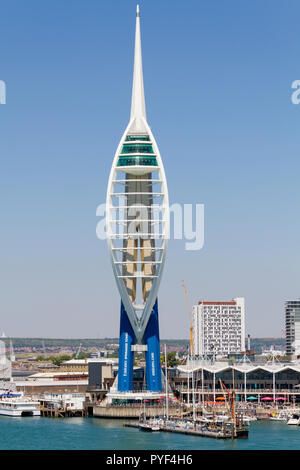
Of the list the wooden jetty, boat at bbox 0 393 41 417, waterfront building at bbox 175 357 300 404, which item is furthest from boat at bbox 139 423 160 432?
waterfront building at bbox 175 357 300 404

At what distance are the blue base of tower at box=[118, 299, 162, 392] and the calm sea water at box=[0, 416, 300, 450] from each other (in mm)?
7588

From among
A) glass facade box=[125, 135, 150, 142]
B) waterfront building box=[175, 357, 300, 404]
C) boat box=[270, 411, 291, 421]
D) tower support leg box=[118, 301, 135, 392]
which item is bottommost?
boat box=[270, 411, 291, 421]

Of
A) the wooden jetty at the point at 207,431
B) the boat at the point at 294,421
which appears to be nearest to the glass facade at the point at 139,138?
the wooden jetty at the point at 207,431

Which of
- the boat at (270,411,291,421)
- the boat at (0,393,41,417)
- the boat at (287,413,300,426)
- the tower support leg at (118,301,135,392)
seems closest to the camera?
the boat at (287,413,300,426)

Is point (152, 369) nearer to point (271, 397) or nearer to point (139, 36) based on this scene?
point (271, 397)

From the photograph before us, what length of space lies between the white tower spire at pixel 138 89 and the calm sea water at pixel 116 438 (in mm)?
25258

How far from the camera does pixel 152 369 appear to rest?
77.8 metres

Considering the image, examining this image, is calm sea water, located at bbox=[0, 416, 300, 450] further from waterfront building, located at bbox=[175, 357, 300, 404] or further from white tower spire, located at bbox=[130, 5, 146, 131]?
white tower spire, located at bbox=[130, 5, 146, 131]

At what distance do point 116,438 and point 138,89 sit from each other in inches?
1306

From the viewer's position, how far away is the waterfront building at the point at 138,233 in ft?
251

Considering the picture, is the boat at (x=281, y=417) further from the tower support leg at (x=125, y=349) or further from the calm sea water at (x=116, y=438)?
the tower support leg at (x=125, y=349)

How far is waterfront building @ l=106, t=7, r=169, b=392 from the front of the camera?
7644 centimetres

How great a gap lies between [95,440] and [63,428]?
10.4 meters
